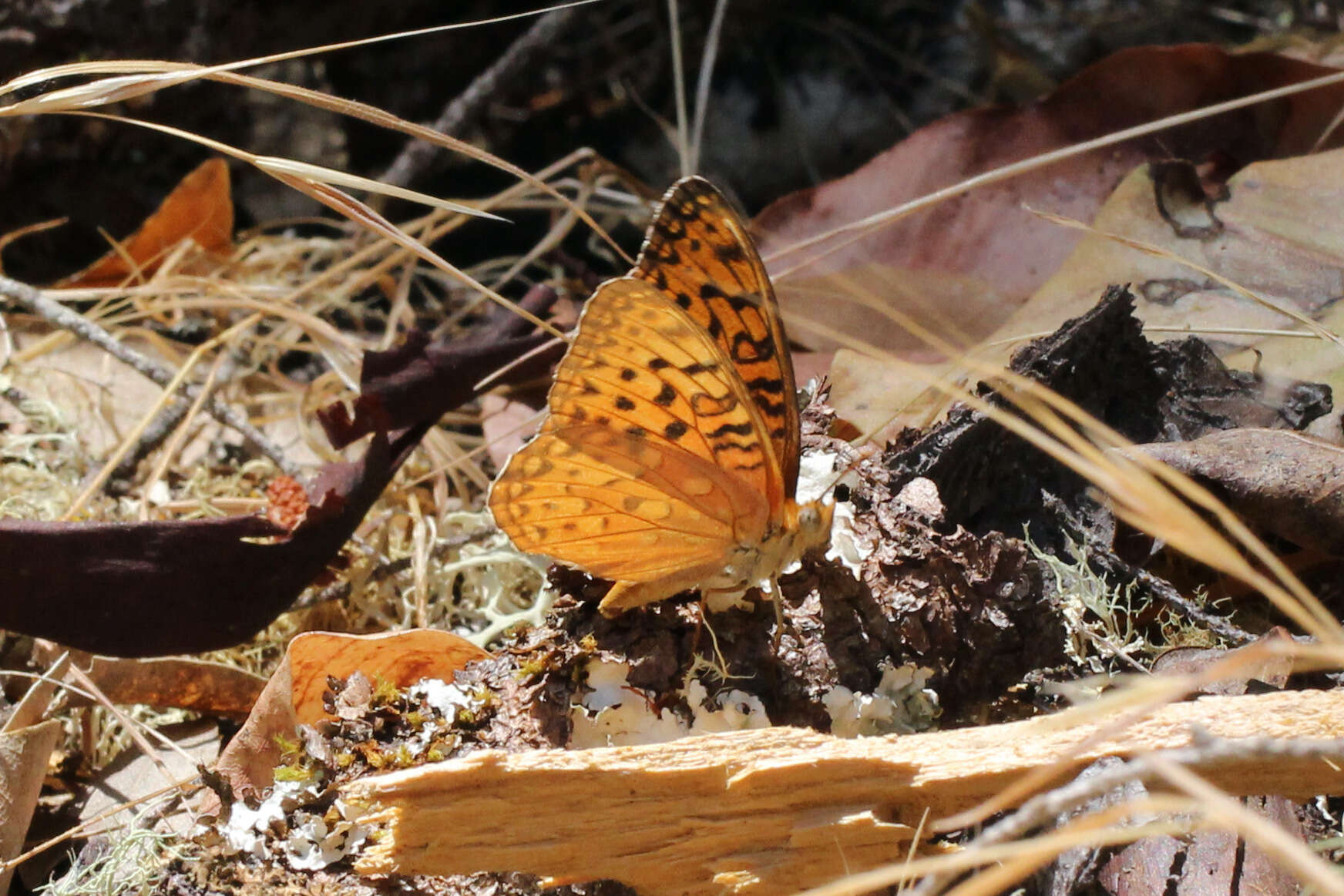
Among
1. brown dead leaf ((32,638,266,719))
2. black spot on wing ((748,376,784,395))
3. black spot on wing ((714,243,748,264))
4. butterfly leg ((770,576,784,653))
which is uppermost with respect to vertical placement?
black spot on wing ((714,243,748,264))

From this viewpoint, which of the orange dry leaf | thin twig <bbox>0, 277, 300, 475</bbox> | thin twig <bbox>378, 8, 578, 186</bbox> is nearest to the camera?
thin twig <bbox>0, 277, 300, 475</bbox>

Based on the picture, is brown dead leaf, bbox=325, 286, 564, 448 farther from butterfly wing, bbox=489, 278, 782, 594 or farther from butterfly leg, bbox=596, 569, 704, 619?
butterfly leg, bbox=596, 569, 704, 619

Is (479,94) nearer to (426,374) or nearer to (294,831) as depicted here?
(426,374)

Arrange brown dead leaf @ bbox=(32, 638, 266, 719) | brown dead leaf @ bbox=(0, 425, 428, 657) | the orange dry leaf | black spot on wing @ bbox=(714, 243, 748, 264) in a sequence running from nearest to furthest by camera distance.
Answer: black spot on wing @ bbox=(714, 243, 748, 264), brown dead leaf @ bbox=(0, 425, 428, 657), brown dead leaf @ bbox=(32, 638, 266, 719), the orange dry leaf

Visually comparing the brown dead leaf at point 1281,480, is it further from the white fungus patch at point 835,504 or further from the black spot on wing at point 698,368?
the black spot on wing at point 698,368

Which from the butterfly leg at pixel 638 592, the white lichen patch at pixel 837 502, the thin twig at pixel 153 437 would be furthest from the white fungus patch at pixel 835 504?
the thin twig at pixel 153 437

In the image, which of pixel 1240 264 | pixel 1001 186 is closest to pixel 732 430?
pixel 1240 264

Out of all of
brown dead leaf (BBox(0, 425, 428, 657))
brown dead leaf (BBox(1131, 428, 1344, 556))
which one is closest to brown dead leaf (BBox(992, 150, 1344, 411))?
brown dead leaf (BBox(1131, 428, 1344, 556))
